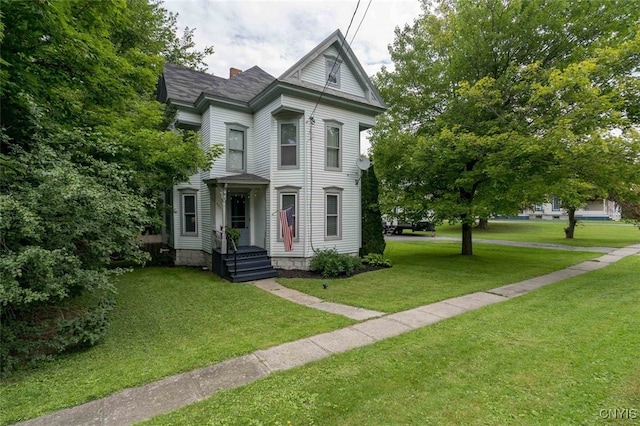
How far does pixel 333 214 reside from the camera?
1123cm

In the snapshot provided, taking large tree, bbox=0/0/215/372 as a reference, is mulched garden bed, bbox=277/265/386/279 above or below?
below

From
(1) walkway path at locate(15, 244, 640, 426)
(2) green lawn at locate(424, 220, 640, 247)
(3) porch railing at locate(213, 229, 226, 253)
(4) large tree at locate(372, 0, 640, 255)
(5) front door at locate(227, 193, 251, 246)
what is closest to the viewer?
(1) walkway path at locate(15, 244, 640, 426)

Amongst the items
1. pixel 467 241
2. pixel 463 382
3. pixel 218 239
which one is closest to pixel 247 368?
pixel 463 382

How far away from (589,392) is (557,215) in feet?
185

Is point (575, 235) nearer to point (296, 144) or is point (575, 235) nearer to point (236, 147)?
point (296, 144)

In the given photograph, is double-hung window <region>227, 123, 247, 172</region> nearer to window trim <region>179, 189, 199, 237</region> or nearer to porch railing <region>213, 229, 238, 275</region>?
window trim <region>179, 189, 199, 237</region>

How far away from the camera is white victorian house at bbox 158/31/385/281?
10.3 m

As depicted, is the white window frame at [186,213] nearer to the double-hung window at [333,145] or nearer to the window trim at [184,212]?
the window trim at [184,212]

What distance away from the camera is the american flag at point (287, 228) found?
9.91m

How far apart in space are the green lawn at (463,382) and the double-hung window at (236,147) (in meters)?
9.07

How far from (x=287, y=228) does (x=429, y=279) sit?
16.2 ft

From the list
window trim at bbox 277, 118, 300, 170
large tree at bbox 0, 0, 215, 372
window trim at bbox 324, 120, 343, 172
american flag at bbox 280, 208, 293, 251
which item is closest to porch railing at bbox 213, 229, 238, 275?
american flag at bbox 280, 208, 293, 251

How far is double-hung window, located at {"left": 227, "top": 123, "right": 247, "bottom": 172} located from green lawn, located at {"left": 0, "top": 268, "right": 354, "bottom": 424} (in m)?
5.11

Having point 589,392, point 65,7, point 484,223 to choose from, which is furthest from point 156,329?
point 484,223
